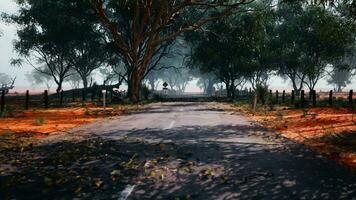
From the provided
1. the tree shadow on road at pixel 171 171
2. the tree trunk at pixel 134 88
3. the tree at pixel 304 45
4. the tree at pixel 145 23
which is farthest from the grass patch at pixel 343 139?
the tree at pixel 304 45

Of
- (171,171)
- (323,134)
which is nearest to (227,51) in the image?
(323,134)

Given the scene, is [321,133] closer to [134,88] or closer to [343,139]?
[343,139]

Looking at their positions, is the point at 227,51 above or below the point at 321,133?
above

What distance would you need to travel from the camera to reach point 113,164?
7996 mm

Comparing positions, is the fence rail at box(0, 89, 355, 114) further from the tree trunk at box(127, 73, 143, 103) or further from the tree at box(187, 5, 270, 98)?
the tree at box(187, 5, 270, 98)

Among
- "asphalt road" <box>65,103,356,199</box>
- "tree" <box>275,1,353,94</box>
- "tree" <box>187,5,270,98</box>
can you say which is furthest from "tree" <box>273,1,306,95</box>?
"asphalt road" <box>65,103,356,199</box>

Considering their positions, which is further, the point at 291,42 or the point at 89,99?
the point at 291,42

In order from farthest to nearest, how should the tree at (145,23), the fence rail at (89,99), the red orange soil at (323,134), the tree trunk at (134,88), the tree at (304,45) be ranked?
1. the tree at (304,45)
2. the tree trunk at (134,88)
3. the tree at (145,23)
4. the fence rail at (89,99)
5. the red orange soil at (323,134)

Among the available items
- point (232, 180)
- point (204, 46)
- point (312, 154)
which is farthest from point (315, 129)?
point (204, 46)

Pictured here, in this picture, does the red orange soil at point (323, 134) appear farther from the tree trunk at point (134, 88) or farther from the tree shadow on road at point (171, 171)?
the tree trunk at point (134, 88)

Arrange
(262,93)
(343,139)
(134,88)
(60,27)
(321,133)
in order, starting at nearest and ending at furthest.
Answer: (343,139) < (321,133) < (262,93) < (134,88) < (60,27)

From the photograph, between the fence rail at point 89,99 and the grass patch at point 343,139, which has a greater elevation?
the fence rail at point 89,99

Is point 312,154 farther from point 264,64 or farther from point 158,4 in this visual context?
point 264,64

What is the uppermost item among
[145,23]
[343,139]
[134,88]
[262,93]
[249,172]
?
[145,23]
